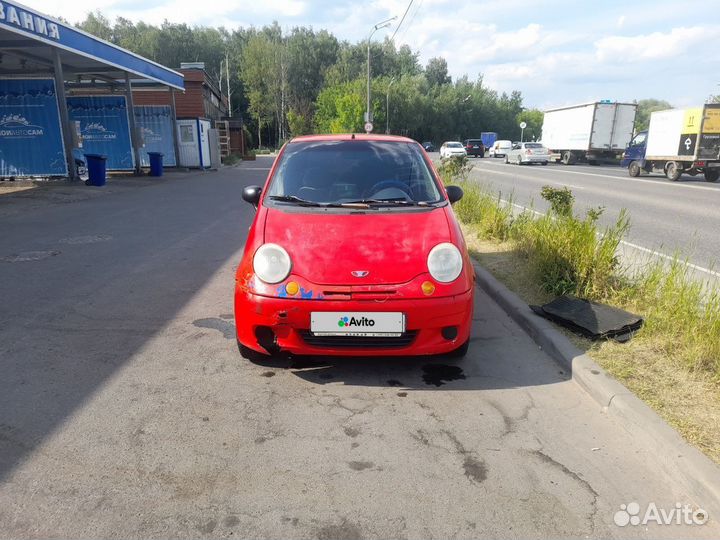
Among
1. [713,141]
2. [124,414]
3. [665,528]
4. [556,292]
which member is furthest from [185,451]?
[713,141]

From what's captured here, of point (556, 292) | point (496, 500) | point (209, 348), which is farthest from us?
point (556, 292)

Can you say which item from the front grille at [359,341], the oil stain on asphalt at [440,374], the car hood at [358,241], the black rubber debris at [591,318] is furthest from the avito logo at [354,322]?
the black rubber debris at [591,318]

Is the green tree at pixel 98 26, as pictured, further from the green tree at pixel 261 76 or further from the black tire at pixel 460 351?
the black tire at pixel 460 351

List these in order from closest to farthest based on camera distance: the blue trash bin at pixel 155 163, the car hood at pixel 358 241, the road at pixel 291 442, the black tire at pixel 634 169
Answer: the road at pixel 291 442 < the car hood at pixel 358 241 < the blue trash bin at pixel 155 163 < the black tire at pixel 634 169

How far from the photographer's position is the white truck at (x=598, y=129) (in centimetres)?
3112

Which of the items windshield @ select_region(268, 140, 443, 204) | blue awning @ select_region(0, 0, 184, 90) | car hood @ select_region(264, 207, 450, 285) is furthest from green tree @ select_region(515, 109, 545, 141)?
car hood @ select_region(264, 207, 450, 285)

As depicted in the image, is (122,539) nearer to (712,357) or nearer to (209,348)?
(209,348)

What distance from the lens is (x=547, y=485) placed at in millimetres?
2508

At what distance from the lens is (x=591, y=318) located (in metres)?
4.18

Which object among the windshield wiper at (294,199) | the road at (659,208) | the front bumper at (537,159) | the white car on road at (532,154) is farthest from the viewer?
the white car on road at (532,154)

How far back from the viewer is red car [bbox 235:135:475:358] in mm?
3273

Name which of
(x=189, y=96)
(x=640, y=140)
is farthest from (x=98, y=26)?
(x=640, y=140)

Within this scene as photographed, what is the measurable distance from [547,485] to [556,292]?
283 centimetres

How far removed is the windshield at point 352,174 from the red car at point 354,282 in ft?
0.71
